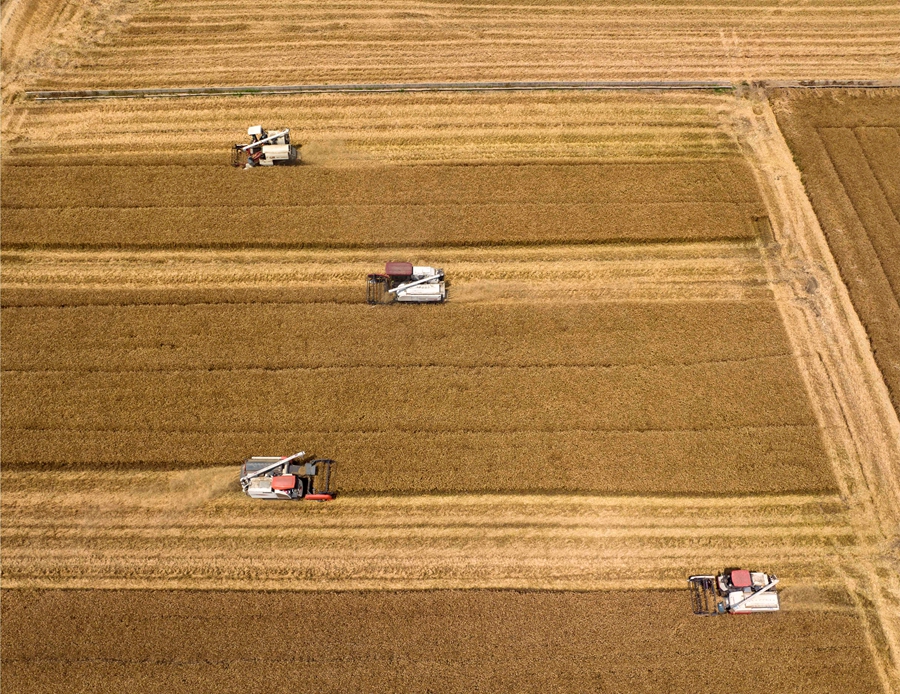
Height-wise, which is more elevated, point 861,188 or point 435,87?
point 435,87

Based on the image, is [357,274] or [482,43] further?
[482,43]

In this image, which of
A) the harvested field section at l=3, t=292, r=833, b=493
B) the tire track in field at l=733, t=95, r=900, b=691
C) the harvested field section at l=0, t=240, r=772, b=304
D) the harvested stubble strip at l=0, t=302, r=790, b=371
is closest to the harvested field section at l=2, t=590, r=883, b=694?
the tire track in field at l=733, t=95, r=900, b=691

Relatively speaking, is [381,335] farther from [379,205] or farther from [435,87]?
[435,87]

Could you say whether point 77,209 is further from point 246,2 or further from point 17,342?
point 246,2

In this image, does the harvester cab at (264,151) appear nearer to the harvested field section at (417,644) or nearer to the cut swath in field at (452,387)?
the cut swath in field at (452,387)

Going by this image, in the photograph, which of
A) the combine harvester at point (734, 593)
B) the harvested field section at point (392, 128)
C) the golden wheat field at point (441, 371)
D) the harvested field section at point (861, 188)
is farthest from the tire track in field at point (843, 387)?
the harvested field section at point (392, 128)

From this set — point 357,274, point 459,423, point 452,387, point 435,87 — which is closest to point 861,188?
point 435,87

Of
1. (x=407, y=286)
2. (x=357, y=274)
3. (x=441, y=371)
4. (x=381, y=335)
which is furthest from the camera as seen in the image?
(x=357, y=274)
